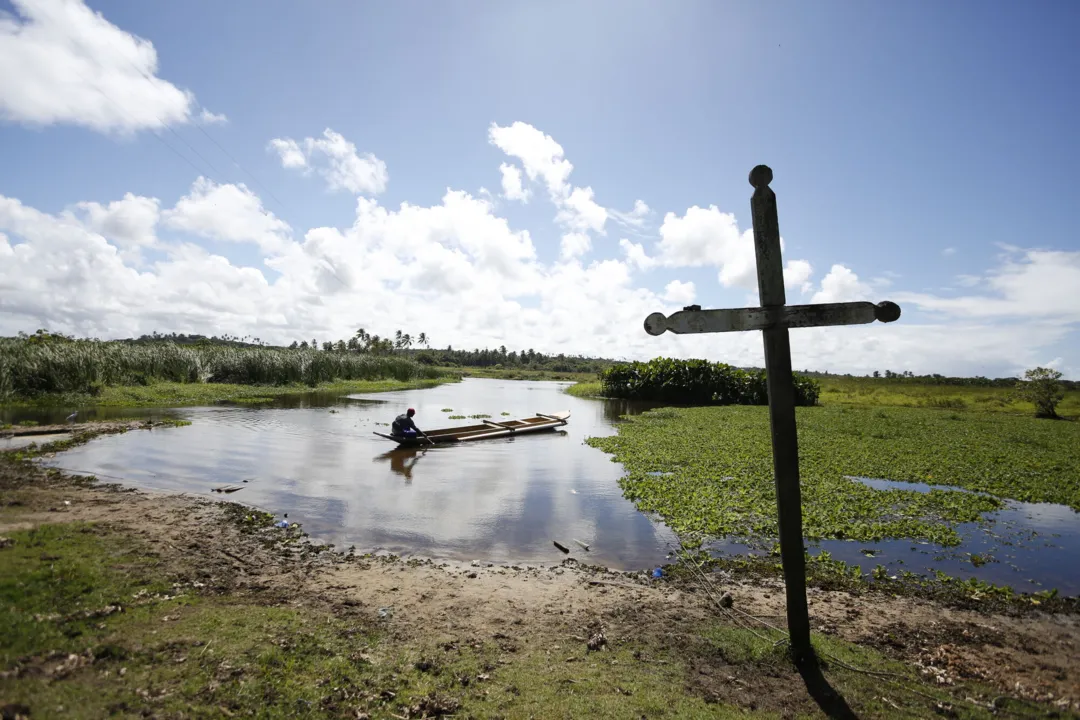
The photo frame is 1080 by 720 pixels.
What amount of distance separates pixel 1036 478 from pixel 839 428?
7854mm

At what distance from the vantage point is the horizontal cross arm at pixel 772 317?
4340 mm

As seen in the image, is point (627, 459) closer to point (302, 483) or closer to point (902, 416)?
point (302, 483)

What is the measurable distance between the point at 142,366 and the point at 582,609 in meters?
31.6

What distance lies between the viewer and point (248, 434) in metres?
17.0

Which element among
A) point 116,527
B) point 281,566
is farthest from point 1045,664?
point 116,527

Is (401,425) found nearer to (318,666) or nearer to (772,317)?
(318,666)

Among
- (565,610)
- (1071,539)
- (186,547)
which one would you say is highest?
(186,547)

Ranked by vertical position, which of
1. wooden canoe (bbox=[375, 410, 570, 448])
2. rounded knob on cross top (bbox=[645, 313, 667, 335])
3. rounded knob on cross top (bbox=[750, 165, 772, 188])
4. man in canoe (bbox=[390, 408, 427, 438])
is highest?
rounded knob on cross top (bbox=[750, 165, 772, 188])

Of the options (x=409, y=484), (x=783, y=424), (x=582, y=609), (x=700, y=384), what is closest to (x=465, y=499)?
(x=409, y=484)

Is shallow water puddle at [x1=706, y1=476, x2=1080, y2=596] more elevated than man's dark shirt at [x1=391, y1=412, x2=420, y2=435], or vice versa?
man's dark shirt at [x1=391, y1=412, x2=420, y2=435]

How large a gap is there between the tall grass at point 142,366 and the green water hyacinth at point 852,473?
75.7 feet

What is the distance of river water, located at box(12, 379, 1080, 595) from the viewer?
730 cm

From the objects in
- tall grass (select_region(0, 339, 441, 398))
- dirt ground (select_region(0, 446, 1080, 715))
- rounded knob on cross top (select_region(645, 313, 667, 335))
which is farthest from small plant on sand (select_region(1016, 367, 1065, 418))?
tall grass (select_region(0, 339, 441, 398))

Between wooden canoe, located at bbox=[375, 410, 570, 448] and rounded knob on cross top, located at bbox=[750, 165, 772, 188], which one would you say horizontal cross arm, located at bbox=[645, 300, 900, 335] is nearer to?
rounded knob on cross top, located at bbox=[750, 165, 772, 188]
